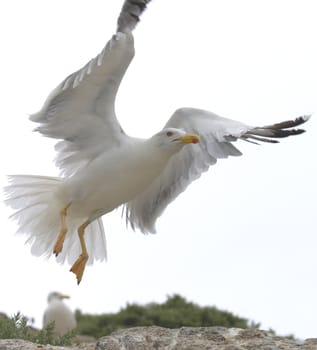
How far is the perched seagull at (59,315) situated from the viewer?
51.7 ft

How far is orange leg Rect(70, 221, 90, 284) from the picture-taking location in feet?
32.7

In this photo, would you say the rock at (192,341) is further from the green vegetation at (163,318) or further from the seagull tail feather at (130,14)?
the green vegetation at (163,318)

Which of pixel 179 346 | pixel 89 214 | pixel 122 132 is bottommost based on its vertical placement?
pixel 179 346

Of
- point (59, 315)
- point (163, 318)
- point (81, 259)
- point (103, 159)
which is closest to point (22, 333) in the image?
point (81, 259)

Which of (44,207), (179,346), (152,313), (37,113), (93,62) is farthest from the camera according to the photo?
(152,313)

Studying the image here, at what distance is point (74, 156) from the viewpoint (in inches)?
402

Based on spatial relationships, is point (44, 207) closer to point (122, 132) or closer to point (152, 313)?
point (122, 132)

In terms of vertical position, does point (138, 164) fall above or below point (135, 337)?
above

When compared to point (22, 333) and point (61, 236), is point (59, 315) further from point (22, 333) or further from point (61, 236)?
point (22, 333)

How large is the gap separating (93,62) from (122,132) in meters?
0.97

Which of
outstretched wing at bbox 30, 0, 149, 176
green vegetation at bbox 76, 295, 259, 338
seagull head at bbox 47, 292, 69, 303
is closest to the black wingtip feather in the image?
outstretched wing at bbox 30, 0, 149, 176

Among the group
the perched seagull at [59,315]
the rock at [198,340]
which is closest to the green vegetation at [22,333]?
the rock at [198,340]

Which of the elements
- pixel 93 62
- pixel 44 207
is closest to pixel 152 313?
pixel 44 207

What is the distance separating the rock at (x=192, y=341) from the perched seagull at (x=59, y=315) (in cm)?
771
